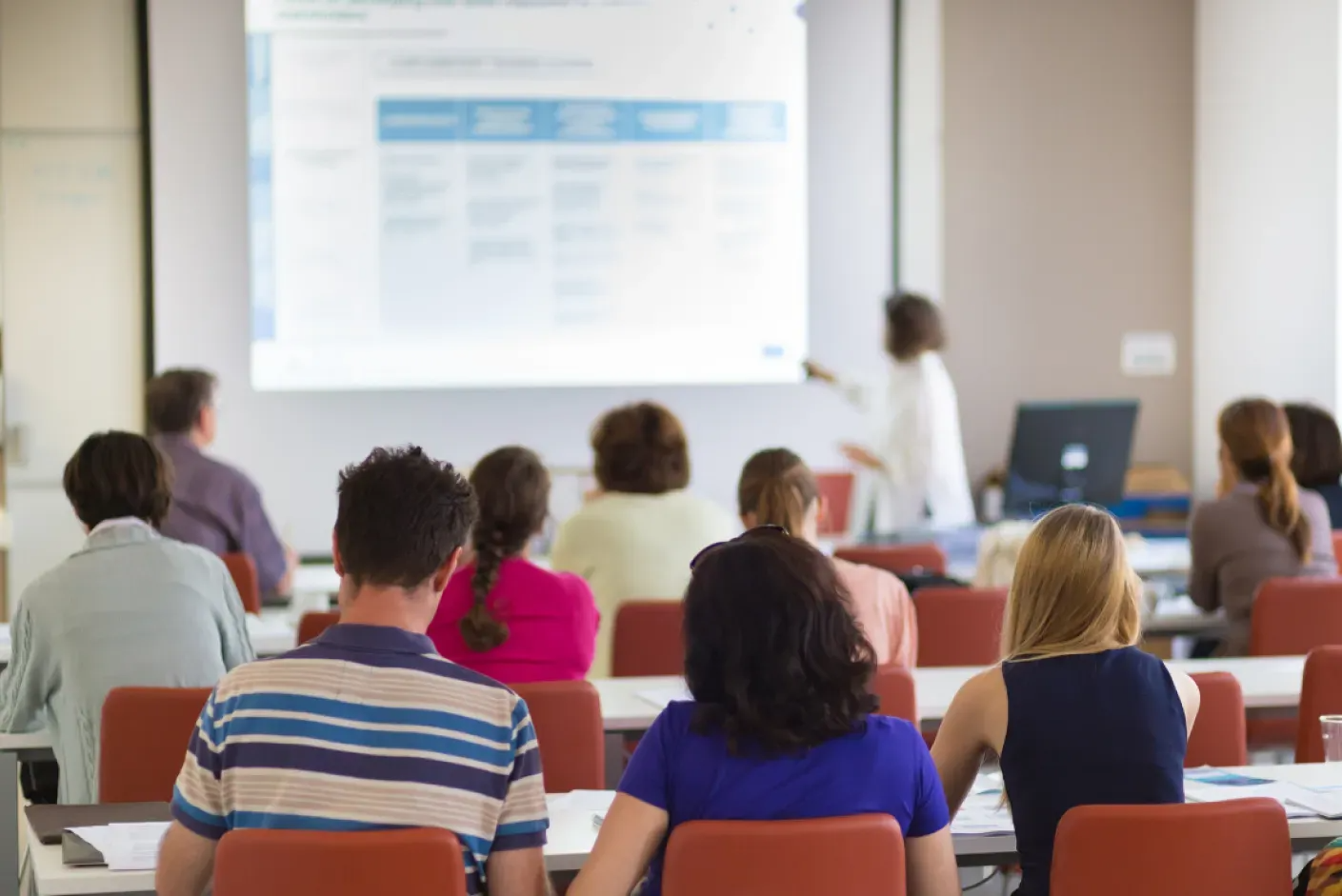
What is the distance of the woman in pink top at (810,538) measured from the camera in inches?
147

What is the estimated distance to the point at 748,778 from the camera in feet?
6.55

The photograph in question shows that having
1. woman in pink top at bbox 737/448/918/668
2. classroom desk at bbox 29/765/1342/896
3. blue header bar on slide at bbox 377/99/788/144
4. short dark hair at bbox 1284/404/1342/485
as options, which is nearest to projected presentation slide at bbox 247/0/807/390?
blue header bar on slide at bbox 377/99/788/144

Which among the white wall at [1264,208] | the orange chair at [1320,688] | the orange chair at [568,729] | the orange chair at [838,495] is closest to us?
the orange chair at [568,729]

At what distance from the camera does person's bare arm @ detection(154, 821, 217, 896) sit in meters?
2.01

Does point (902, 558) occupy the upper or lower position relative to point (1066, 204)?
lower

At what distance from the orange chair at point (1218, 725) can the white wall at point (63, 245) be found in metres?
4.64

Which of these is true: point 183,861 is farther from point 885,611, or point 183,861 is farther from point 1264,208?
point 1264,208

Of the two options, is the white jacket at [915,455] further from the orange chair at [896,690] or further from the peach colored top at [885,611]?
the orange chair at [896,690]

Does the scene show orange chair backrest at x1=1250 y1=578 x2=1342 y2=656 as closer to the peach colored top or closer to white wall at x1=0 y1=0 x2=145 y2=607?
the peach colored top

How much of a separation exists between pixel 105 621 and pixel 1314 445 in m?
3.69

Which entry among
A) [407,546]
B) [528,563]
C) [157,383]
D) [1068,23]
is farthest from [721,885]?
[1068,23]

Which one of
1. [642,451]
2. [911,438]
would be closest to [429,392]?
[911,438]

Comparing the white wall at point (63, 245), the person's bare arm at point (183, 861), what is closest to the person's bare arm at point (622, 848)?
the person's bare arm at point (183, 861)

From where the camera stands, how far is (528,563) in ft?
11.2
